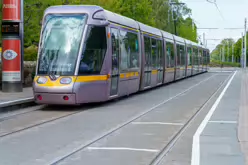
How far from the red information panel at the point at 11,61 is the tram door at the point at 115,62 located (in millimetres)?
4690

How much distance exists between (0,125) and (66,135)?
2.49 meters

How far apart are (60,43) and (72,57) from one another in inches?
26.2

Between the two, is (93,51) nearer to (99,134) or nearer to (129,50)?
(129,50)

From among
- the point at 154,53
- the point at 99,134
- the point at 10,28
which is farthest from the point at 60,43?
the point at 154,53

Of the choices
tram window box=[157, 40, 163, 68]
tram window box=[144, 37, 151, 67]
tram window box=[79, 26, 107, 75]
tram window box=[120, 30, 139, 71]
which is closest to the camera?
tram window box=[79, 26, 107, 75]

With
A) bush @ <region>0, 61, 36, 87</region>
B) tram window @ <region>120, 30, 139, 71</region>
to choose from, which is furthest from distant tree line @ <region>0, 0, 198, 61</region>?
tram window @ <region>120, 30, 139, 71</region>

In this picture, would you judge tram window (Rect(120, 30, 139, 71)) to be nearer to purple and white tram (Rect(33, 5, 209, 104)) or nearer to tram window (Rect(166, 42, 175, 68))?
purple and white tram (Rect(33, 5, 209, 104))

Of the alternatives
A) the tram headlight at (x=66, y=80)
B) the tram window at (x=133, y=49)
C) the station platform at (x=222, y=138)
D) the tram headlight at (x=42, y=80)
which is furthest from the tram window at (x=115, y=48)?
the station platform at (x=222, y=138)

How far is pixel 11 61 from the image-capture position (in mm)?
20141

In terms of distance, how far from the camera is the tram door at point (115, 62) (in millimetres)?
17422

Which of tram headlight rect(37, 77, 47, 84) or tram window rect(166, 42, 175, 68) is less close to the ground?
tram window rect(166, 42, 175, 68)

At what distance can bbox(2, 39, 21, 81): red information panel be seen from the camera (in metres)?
20.1

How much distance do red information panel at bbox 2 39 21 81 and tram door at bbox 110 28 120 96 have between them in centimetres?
469

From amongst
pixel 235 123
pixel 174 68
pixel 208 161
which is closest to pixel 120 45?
pixel 235 123
